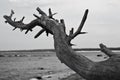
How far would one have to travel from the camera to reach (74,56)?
511 centimetres

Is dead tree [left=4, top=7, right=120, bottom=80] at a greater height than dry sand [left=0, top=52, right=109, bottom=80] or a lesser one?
greater

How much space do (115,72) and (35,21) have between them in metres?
2.47

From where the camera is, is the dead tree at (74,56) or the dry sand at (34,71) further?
the dry sand at (34,71)

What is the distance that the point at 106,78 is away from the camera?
181 inches

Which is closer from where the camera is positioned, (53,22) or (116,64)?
(116,64)

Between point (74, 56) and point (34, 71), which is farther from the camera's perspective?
point (34, 71)

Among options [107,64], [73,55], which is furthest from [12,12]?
[107,64]

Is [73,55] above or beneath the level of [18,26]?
beneath

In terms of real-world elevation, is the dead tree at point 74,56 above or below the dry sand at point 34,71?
above

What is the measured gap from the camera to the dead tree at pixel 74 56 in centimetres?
460

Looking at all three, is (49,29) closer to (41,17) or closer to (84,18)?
(41,17)

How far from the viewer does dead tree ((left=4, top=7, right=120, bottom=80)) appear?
460cm

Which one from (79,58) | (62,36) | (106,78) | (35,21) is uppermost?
(35,21)

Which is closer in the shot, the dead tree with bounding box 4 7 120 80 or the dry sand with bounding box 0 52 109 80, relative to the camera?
the dead tree with bounding box 4 7 120 80
